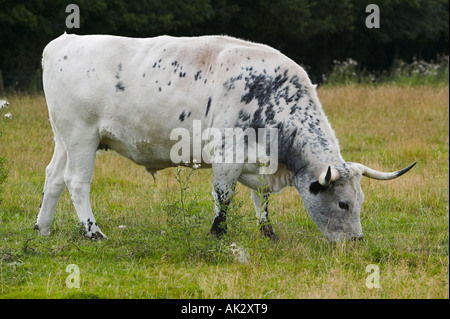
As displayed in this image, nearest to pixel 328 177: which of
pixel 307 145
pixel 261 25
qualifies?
pixel 307 145

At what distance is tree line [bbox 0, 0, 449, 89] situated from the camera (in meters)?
22.7

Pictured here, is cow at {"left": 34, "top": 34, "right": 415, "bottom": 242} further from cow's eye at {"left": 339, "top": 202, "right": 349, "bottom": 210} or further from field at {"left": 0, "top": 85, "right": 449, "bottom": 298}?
field at {"left": 0, "top": 85, "right": 449, "bottom": 298}

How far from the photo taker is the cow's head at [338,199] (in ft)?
22.4

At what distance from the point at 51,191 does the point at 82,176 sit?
46cm

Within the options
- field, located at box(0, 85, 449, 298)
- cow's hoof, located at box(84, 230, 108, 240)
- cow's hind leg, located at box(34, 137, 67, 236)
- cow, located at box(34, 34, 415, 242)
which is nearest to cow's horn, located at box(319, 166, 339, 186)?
cow, located at box(34, 34, 415, 242)

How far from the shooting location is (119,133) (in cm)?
745

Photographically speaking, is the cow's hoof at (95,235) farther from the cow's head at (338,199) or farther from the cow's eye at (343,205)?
the cow's eye at (343,205)

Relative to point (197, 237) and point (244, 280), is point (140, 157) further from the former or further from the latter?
point (244, 280)

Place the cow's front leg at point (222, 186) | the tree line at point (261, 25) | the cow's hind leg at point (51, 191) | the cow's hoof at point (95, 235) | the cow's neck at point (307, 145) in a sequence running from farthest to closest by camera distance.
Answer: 1. the tree line at point (261, 25)
2. the cow's hind leg at point (51, 191)
3. the cow's hoof at point (95, 235)
4. the cow's front leg at point (222, 186)
5. the cow's neck at point (307, 145)

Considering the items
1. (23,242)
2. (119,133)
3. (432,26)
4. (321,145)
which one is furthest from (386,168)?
(432,26)

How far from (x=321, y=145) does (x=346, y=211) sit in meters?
0.69

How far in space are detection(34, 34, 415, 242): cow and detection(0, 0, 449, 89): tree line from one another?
12.9 metres

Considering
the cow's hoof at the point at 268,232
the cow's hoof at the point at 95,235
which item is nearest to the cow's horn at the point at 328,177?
the cow's hoof at the point at 268,232

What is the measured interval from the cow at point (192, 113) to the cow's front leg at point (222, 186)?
0.01 metres
